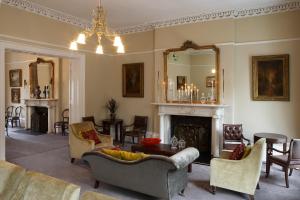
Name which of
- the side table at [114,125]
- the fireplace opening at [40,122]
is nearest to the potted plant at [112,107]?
the side table at [114,125]

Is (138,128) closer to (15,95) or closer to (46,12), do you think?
(46,12)

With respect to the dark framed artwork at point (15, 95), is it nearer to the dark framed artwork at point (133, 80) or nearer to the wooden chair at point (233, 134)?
the dark framed artwork at point (133, 80)

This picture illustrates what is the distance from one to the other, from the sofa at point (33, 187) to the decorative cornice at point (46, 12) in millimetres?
4248

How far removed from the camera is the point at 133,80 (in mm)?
7590

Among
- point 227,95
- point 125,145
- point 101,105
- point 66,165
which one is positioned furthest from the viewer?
point 101,105

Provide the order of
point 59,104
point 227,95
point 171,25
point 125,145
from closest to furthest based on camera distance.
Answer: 1. point 227,95
2. point 171,25
3. point 125,145
4. point 59,104

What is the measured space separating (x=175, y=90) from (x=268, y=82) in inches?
92.4

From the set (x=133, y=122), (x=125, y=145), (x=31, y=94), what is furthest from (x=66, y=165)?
(x=31, y=94)

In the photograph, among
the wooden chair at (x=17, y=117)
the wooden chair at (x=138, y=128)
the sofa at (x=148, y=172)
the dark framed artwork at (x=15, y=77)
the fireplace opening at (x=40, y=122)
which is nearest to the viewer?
the sofa at (x=148, y=172)

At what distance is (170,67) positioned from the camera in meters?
6.79

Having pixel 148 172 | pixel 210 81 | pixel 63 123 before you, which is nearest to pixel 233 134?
pixel 210 81

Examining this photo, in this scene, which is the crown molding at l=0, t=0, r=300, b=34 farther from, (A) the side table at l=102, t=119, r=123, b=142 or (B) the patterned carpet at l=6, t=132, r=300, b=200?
(B) the patterned carpet at l=6, t=132, r=300, b=200

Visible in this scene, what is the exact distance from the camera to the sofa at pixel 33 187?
1863 millimetres

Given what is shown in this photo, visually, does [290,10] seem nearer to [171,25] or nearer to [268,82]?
[268,82]
